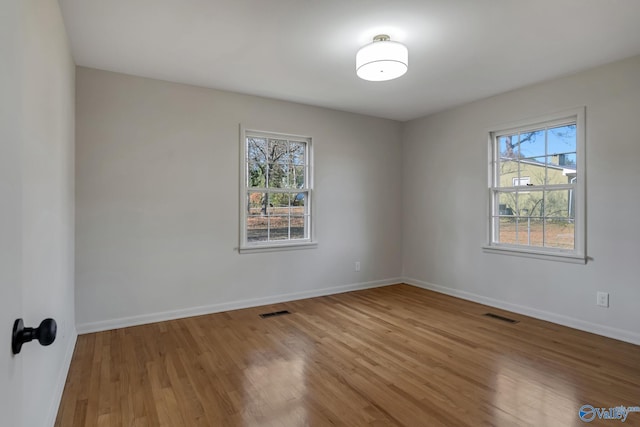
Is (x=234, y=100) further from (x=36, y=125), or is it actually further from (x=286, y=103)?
(x=36, y=125)

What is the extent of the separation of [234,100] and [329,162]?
152cm

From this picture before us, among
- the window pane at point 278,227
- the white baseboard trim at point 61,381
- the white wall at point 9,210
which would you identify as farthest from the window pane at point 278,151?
the white wall at point 9,210

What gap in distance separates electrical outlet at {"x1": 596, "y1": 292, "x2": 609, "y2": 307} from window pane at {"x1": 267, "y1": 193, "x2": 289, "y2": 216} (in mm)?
3499

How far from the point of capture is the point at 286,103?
444 cm

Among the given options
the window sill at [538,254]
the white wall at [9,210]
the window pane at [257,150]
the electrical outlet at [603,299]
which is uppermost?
the window pane at [257,150]

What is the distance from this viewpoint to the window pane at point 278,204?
443 centimetres

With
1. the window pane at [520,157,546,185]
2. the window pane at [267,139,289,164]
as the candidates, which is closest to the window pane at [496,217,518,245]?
the window pane at [520,157,546,185]

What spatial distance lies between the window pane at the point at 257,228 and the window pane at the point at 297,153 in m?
0.89

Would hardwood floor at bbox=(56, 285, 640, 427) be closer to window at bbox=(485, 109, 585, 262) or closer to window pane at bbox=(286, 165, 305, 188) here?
window at bbox=(485, 109, 585, 262)

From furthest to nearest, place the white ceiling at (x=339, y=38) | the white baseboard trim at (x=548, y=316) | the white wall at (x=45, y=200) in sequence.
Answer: the white baseboard trim at (x=548, y=316)
the white ceiling at (x=339, y=38)
the white wall at (x=45, y=200)

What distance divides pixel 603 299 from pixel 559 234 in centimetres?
75

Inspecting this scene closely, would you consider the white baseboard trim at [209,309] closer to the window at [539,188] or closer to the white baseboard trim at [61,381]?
the white baseboard trim at [61,381]

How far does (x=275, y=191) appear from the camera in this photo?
174 inches

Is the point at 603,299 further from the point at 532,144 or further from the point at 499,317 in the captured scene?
the point at 532,144
